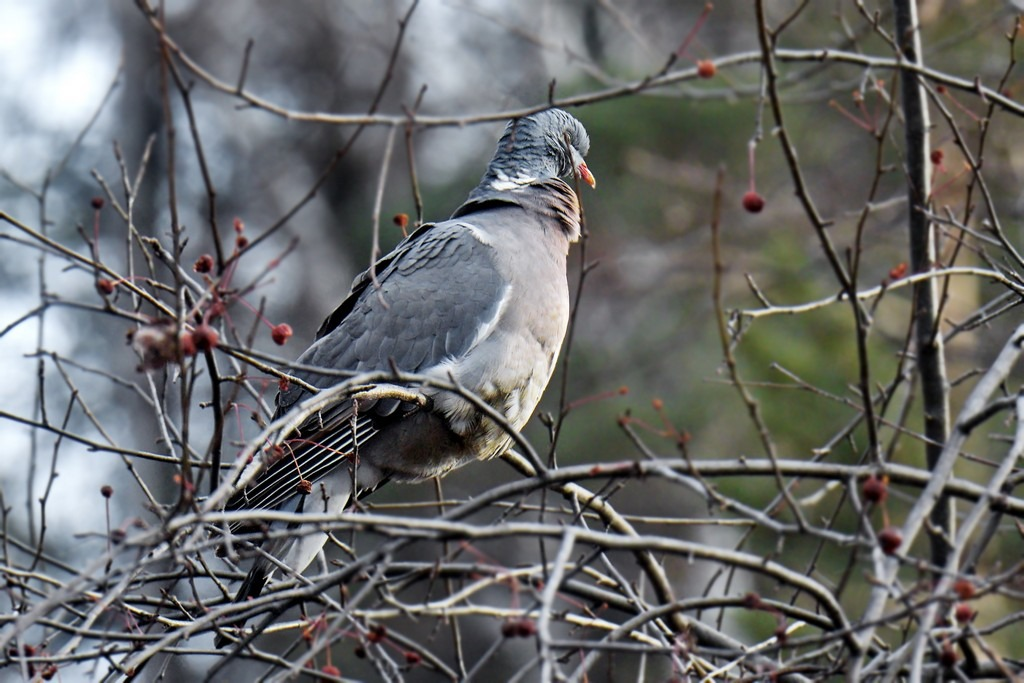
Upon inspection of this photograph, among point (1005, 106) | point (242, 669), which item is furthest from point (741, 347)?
point (1005, 106)

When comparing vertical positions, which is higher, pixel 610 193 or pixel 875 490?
pixel 610 193

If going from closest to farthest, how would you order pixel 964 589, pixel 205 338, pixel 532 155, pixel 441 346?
pixel 964 589 → pixel 205 338 → pixel 441 346 → pixel 532 155

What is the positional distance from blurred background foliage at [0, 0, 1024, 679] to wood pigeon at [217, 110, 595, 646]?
3916 mm

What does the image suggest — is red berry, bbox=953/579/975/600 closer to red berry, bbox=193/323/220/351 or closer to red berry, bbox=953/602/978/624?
red berry, bbox=953/602/978/624

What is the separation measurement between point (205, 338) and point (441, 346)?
2231 mm

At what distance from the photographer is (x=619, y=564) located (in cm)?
1259

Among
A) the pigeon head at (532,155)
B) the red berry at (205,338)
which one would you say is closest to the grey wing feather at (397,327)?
the pigeon head at (532,155)

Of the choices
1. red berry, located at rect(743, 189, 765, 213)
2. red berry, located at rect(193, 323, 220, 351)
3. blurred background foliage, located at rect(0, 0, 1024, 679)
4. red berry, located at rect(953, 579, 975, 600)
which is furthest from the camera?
blurred background foliage, located at rect(0, 0, 1024, 679)

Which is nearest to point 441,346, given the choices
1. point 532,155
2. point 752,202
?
point 532,155

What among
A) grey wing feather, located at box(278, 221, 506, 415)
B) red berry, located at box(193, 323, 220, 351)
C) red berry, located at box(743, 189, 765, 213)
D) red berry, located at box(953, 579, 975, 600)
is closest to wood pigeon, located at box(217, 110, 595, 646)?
grey wing feather, located at box(278, 221, 506, 415)

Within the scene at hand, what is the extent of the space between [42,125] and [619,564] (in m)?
8.25

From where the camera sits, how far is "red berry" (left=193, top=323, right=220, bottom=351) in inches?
88.0

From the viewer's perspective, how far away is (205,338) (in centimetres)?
224

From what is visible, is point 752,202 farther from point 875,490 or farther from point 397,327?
point 397,327
